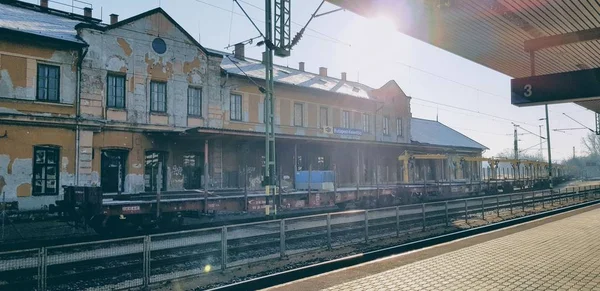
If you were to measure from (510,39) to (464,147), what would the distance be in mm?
40681

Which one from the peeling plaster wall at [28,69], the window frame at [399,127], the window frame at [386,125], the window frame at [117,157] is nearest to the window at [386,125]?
the window frame at [386,125]

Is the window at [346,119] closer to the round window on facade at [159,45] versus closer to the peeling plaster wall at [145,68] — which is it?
the peeling plaster wall at [145,68]

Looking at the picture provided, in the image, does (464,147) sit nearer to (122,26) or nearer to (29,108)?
(122,26)

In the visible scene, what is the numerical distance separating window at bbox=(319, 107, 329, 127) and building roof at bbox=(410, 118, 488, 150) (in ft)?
46.8

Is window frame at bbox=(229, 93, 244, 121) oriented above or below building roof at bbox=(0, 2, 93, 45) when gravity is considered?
below

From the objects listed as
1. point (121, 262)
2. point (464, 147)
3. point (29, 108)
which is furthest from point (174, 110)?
point (464, 147)

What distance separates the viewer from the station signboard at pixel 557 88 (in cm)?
780

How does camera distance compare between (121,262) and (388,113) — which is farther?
(388,113)

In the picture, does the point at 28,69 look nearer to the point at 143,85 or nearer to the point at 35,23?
the point at 35,23

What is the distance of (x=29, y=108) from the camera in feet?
59.3

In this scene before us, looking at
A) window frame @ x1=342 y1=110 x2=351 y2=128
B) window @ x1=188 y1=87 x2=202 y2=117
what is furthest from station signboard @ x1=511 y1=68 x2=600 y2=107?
window frame @ x1=342 y1=110 x2=351 y2=128

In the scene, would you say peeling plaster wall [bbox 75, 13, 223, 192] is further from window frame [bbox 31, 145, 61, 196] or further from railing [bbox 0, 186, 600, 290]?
railing [bbox 0, 186, 600, 290]

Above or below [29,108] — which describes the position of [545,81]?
below

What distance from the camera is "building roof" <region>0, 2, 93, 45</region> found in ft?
60.1
